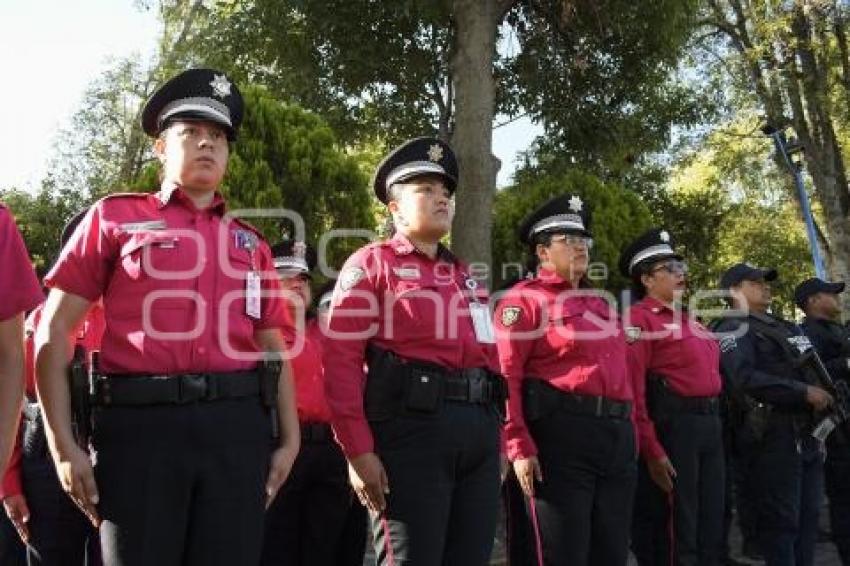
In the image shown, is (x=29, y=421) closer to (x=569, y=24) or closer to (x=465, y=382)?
(x=465, y=382)

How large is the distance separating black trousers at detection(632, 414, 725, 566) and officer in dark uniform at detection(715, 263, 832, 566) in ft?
1.56

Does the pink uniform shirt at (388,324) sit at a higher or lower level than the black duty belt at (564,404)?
higher

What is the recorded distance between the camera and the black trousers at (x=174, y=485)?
2.56 metres

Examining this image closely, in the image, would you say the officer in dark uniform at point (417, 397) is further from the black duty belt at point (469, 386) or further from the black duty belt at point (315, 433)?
the black duty belt at point (315, 433)

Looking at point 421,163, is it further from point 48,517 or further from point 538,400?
Answer: point 48,517

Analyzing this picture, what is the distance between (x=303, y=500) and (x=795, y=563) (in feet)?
10.6

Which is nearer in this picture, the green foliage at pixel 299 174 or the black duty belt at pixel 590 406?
the black duty belt at pixel 590 406

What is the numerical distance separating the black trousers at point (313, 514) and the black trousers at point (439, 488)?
1.36 metres

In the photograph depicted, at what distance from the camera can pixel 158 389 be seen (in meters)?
2.62

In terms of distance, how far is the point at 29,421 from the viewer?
149 inches

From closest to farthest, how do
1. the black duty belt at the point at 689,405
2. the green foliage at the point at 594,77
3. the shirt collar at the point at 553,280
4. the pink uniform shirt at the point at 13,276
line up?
the pink uniform shirt at the point at 13,276 < the shirt collar at the point at 553,280 < the black duty belt at the point at 689,405 < the green foliage at the point at 594,77

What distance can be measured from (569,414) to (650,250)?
1.97 m

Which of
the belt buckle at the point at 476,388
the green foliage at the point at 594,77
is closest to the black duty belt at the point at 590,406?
the belt buckle at the point at 476,388

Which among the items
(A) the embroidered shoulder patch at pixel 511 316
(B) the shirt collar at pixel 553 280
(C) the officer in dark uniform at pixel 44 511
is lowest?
(C) the officer in dark uniform at pixel 44 511
